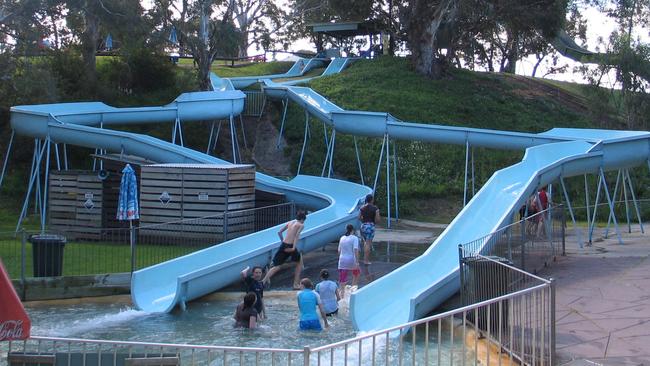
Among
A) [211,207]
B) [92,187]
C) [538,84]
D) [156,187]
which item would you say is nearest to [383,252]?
[211,207]

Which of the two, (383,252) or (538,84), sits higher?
(538,84)

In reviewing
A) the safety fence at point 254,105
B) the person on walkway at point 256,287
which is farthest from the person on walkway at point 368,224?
the safety fence at point 254,105

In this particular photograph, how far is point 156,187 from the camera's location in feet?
72.3

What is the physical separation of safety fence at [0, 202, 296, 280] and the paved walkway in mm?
8086

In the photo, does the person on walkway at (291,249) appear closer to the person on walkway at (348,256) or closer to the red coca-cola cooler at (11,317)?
the person on walkway at (348,256)

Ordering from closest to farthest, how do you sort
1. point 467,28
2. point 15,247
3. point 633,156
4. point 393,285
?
1. point 393,285
2. point 15,247
3. point 633,156
4. point 467,28

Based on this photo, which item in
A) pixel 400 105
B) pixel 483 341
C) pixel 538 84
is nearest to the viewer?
pixel 483 341

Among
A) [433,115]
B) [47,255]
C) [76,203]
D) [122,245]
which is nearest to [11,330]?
[47,255]

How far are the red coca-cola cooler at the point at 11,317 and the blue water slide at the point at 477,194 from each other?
7.40 meters

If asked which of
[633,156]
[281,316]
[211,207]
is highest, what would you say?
[633,156]

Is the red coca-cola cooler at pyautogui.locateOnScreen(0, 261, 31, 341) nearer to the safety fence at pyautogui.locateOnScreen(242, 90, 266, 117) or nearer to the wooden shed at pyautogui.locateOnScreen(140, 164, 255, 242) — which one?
the wooden shed at pyautogui.locateOnScreen(140, 164, 255, 242)

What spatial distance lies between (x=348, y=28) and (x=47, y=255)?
146ft

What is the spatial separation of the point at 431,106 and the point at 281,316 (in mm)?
28175

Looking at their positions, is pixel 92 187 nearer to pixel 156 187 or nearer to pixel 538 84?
pixel 156 187
